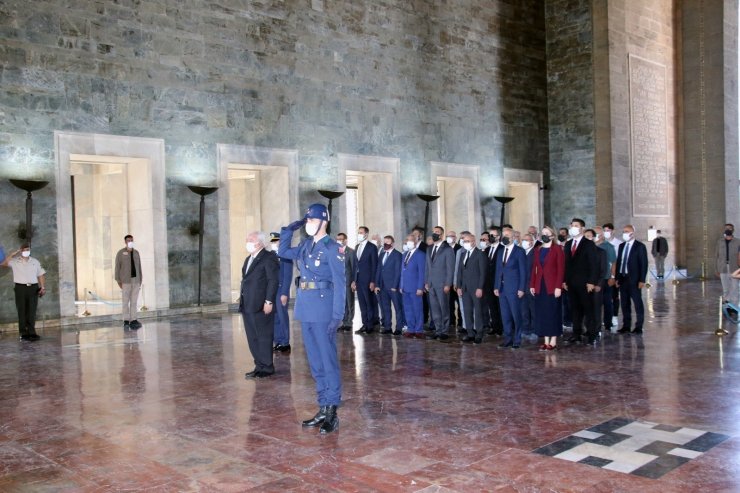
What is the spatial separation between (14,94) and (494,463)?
11.9 meters

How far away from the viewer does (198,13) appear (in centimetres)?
1605

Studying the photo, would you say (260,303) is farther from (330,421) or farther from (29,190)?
(29,190)

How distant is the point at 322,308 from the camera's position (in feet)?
20.5

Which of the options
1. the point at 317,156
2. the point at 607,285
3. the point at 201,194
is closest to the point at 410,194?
the point at 317,156

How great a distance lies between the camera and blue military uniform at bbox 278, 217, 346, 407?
6184mm

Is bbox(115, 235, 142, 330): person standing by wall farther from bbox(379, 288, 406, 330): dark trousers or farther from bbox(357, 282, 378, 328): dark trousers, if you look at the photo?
bbox(379, 288, 406, 330): dark trousers

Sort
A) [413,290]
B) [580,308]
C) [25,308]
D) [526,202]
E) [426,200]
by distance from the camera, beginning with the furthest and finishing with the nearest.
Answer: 1. [526,202]
2. [426,200]
3. [25,308]
4. [413,290]
5. [580,308]

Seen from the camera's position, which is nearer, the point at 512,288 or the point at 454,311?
the point at 512,288

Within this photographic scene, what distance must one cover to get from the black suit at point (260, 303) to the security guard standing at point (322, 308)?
7.01 ft

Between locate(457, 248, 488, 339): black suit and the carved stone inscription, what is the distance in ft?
47.6

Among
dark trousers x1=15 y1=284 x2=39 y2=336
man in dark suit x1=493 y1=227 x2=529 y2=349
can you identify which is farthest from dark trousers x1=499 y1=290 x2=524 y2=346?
dark trousers x1=15 y1=284 x2=39 y2=336

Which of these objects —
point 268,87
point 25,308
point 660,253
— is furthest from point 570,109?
point 25,308

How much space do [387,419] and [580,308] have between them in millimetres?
5122

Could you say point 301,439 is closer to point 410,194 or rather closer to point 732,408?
point 732,408
